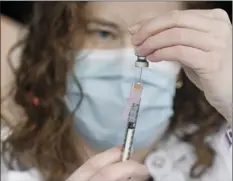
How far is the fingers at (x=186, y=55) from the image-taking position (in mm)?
645

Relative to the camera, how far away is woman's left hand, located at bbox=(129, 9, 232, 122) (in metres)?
0.64

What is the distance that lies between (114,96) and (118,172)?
0.20m

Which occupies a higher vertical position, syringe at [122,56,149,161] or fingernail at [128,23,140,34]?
fingernail at [128,23,140,34]

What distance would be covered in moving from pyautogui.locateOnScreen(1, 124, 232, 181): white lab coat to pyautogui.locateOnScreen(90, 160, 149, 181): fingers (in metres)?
0.17

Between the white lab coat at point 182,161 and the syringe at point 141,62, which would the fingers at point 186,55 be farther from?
the white lab coat at point 182,161

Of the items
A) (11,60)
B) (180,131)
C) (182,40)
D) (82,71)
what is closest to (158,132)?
(180,131)

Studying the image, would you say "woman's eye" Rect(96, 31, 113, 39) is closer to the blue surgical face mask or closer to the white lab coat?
the blue surgical face mask

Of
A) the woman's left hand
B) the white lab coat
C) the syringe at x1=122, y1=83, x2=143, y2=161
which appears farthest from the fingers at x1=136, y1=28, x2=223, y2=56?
the white lab coat

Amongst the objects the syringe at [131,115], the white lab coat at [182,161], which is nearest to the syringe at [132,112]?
the syringe at [131,115]

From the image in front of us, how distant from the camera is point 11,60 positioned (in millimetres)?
1101

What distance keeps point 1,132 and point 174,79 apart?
0.32 meters

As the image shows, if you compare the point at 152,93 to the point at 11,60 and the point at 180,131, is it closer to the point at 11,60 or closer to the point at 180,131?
the point at 180,131

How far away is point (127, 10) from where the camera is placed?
0.77m

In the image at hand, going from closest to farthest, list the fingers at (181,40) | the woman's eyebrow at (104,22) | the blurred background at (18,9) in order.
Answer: the fingers at (181,40) → the woman's eyebrow at (104,22) → the blurred background at (18,9)
